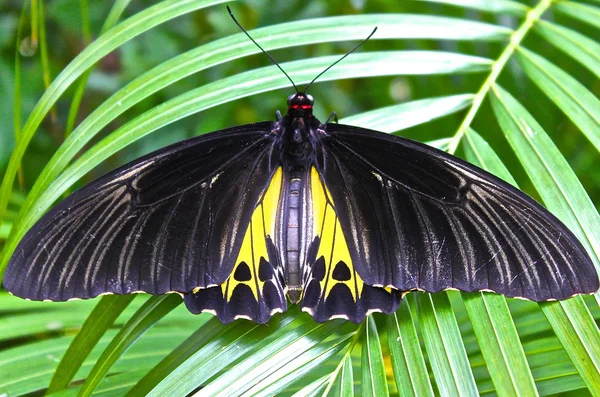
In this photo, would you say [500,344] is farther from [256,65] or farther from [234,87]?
[256,65]

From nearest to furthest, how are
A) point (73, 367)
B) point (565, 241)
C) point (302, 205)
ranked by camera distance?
point (565, 241) → point (73, 367) → point (302, 205)

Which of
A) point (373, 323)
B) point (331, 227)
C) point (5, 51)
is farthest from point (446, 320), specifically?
point (5, 51)

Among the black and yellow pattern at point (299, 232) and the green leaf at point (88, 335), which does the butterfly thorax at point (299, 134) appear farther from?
the green leaf at point (88, 335)

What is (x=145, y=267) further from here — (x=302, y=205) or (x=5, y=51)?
(x=5, y=51)

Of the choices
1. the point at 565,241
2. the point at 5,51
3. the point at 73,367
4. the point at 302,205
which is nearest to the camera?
the point at 565,241

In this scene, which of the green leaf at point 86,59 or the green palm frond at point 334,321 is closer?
the green palm frond at point 334,321

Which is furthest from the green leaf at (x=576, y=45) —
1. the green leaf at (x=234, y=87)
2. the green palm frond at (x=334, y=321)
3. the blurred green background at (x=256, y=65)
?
the blurred green background at (x=256, y=65)

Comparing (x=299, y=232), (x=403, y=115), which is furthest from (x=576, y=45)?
(x=299, y=232)
